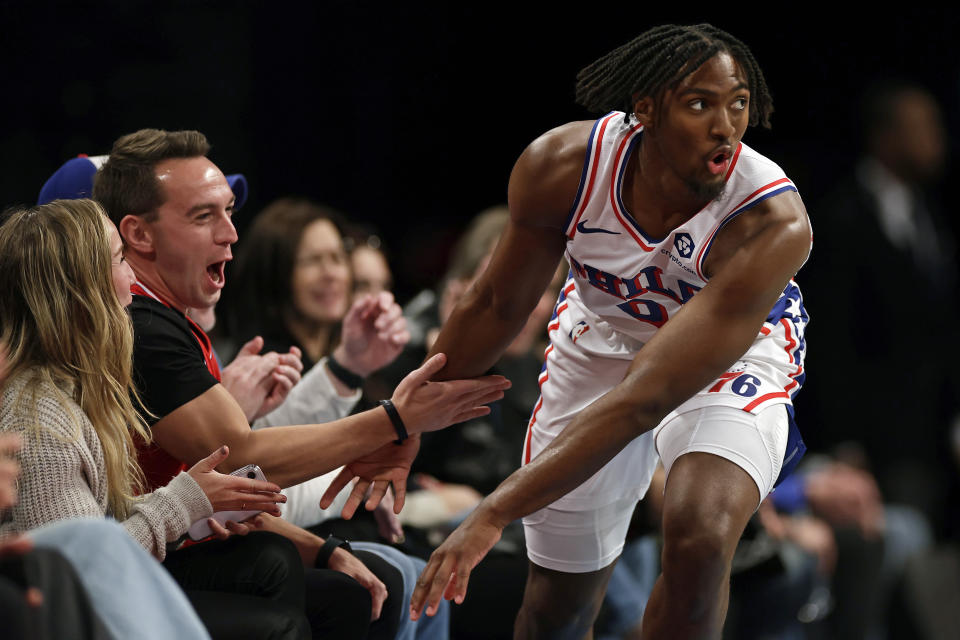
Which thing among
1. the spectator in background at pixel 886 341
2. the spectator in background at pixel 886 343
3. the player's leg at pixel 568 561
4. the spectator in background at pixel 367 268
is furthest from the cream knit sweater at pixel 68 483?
the spectator in background at pixel 886 341

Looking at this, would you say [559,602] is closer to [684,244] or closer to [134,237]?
[684,244]

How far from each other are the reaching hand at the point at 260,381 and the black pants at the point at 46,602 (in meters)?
1.05

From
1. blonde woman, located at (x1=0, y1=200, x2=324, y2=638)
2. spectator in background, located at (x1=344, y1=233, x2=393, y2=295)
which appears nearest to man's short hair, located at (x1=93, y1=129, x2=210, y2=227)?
blonde woman, located at (x1=0, y1=200, x2=324, y2=638)

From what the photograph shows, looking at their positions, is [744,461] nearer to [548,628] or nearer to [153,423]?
[548,628]

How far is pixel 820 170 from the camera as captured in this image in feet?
19.4

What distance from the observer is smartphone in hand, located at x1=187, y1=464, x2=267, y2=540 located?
85.9 inches

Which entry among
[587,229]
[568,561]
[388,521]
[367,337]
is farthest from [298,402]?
[587,229]

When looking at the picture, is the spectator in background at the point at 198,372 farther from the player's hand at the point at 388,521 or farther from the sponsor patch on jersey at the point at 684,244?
the sponsor patch on jersey at the point at 684,244

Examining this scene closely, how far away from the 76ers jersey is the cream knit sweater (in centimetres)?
93

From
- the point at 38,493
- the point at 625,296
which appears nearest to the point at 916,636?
the point at 625,296

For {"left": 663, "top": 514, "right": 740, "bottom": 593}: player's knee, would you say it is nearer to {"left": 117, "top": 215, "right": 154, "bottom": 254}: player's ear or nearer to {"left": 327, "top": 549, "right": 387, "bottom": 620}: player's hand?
{"left": 327, "top": 549, "right": 387, "bottom": 620}: player's hand

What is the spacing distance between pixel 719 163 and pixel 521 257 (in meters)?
0.49

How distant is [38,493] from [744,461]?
4.18 feet

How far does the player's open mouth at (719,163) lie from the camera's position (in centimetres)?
226
